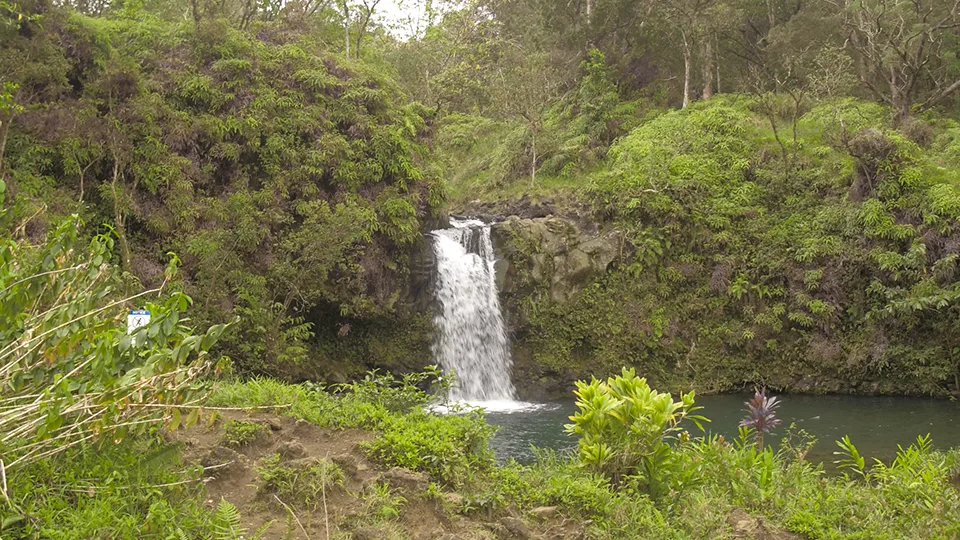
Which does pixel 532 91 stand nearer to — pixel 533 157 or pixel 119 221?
pixel 533 157

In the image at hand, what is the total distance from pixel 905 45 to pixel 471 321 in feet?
43.8

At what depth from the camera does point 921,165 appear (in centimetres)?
1561

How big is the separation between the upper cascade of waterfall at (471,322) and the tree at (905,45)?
11.6 m

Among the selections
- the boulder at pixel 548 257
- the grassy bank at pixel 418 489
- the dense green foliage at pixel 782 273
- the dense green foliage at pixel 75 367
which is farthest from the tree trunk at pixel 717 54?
the dense green foliage at pixel 75 367

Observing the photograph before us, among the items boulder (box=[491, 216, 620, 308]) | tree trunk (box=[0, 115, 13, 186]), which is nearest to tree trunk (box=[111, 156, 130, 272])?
tree trunk (box=[0, 115, 13, 186])

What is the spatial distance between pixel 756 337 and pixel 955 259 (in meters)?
3.96

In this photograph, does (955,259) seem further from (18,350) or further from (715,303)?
(18,350)

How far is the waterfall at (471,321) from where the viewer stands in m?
14.9

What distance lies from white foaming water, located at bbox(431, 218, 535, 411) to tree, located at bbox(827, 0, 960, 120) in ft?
38.1

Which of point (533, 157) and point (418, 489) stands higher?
point (533, 157)

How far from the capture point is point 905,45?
18234 mm

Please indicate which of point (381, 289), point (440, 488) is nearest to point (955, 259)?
point (381, 289)

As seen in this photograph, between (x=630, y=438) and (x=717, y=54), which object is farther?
(x=717, y=54)

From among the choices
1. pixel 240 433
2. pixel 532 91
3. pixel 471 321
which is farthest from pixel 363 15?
pixel 240 433
